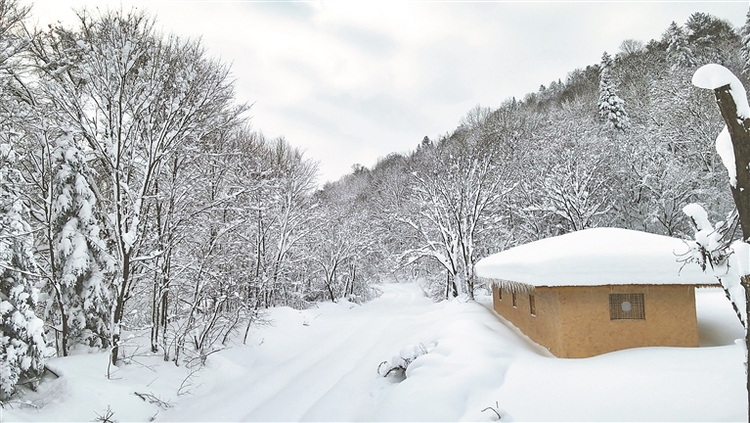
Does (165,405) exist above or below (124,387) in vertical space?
below

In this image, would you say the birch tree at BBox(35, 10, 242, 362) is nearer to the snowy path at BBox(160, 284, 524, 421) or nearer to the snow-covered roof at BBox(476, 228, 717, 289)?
the snowy path at BBox(160, 284, 524, 421)

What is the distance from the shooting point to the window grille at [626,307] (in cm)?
852

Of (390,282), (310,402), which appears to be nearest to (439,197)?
(310,402)

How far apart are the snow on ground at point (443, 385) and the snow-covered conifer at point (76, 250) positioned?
826mm

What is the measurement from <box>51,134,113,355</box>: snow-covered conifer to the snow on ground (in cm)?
83

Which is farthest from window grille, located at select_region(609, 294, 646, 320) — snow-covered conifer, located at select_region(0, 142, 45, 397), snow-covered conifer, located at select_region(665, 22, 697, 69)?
snow-covered conifer, located at select_region(665, 22, 697, 69)

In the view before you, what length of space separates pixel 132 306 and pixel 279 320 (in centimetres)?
558

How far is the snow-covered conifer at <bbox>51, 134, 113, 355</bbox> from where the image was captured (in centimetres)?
836

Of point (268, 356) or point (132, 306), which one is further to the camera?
point (132, 306)

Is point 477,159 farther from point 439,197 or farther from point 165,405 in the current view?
point 165,405

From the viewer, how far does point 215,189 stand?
530 inches

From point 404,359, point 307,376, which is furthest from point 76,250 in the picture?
point 404,359

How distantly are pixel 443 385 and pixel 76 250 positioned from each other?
27.7ft

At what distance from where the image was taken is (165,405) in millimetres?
8195
